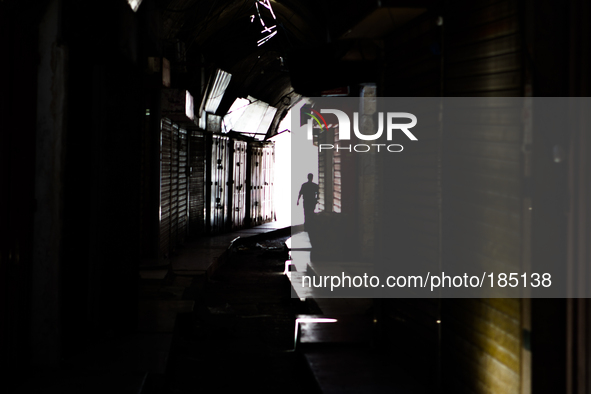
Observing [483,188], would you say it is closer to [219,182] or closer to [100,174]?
[100,174]

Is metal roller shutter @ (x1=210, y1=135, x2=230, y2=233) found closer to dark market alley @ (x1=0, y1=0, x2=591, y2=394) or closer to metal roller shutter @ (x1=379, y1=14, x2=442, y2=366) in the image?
dark market alley @ (x1=0, y1=0, x2=591, y2=394)

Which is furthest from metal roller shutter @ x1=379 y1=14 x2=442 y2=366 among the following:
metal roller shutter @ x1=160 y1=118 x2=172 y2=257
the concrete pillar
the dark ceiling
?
metal roller shutter @ x1=160 y1=118 x2=172 y2=257

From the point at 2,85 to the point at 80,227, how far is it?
73.7 inches

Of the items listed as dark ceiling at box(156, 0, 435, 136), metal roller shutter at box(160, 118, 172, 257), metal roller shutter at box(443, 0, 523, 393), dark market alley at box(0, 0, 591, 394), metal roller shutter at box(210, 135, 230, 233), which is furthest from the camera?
metal roller shutter at box(210, 135, 230, 233)

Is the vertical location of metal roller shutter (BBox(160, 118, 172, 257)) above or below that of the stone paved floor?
above

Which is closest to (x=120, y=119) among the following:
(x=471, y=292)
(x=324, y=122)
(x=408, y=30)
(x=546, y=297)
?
(x=408, y=30)

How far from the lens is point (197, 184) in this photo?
16016 millimetres

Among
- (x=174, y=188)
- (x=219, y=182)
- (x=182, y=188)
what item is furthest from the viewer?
(x=219, y=182)

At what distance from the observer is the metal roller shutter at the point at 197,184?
15.5 metres

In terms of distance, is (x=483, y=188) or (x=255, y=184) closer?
(x=483, y=188)

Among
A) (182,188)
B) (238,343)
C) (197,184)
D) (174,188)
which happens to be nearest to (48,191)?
(238,343)

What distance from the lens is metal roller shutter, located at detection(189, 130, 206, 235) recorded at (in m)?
15.5

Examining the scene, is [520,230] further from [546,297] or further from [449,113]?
[449,113]

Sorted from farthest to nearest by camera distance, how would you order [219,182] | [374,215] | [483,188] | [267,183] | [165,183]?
[267,183]
[219,182]
[165,183]
[374,215]
[483,188]
